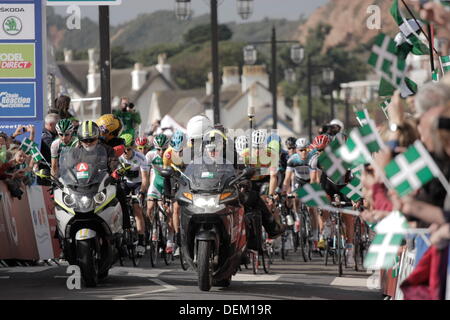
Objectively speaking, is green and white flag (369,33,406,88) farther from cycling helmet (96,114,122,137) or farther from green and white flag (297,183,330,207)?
cycling helmet (96,114,122,137)

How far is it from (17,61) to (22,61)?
74mm

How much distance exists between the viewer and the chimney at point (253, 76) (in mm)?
150875

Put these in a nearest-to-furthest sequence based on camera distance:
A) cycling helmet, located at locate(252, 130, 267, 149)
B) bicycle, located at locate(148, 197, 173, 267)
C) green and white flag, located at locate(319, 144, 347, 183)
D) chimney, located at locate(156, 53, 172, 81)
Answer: green and white flag, located at locate(319, 144, 347, 183)
cycling helmet, located at locate(252, 130, 267, 149)
bicycle, located at locate(148, 197, 173, 267)
chimney, located at locate(156, 53, 172, 81)

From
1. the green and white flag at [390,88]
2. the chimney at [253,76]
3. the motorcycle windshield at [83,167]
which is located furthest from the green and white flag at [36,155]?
the chimney at [253,76]

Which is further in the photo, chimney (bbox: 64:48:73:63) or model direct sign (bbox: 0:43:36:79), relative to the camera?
chimney (bbox: 64:48:73:63)

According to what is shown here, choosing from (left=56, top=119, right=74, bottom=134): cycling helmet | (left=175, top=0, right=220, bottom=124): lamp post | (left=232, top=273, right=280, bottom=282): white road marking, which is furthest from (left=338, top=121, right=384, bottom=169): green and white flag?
(left=175, top=0, right=220, bottom=124): lamp post

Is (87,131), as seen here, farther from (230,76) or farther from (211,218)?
(230,76)

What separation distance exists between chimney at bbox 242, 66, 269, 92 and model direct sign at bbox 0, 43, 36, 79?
12847 cm

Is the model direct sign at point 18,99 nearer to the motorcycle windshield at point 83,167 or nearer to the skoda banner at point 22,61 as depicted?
the skoda banner at point 22,61

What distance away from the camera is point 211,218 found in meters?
14.5

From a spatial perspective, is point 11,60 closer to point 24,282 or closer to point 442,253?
point 24,282

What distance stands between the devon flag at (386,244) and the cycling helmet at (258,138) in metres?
10.6

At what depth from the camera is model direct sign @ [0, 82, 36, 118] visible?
21.3 m
